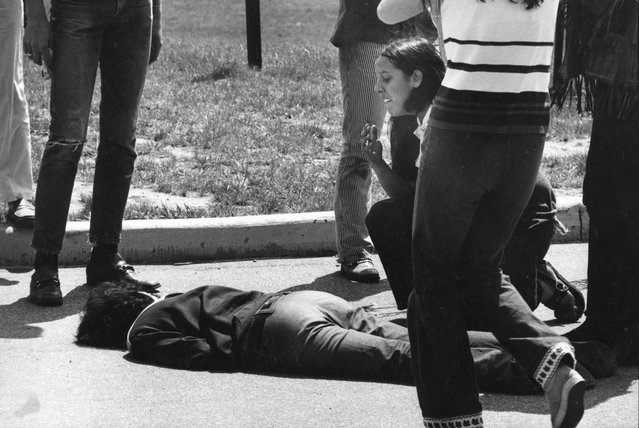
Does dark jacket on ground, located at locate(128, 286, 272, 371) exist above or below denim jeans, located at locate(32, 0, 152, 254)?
below

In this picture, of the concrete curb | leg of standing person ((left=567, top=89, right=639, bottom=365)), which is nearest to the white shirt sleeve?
leg of standing person ((left=567, top=89, right=639, bottom=365))

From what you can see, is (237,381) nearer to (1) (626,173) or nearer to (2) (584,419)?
(2) (584,419)

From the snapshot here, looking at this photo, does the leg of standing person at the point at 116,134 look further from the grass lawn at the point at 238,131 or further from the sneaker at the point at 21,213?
the grass lawn at the point at 238,131

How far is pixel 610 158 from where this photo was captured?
431 centimetres

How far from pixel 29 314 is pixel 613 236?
249 centimetres

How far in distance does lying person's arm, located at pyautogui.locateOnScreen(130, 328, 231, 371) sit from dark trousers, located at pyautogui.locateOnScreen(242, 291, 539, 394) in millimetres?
124

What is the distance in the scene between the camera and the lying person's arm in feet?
14.4

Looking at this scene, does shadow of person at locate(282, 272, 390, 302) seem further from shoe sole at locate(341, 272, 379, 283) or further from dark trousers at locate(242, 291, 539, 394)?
dark trousers at locate(242, 291, 539, 394)

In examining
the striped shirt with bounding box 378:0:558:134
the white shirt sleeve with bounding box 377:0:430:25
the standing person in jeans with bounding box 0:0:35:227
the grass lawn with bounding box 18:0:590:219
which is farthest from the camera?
the grass lawn with bounding box 18:0:590:219

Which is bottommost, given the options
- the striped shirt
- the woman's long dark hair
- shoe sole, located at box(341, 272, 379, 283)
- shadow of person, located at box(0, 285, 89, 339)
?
shoe sole, located at box(341, 272, 379, 283)

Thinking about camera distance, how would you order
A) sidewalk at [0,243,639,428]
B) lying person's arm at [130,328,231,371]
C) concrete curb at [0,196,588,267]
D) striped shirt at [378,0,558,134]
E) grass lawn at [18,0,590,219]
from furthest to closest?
grass lawn at [18,0,590,219] < concrete curb at [0,196,588,267] < lying person's arm at [130,328,231,371] < sidewalk at [0,243,639,428] < striped shirt at [378,0,558,134]

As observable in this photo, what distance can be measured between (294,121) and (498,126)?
5.22 metres

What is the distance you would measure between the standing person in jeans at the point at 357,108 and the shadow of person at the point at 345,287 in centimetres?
4

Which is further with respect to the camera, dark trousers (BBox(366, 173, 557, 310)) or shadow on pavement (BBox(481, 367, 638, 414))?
dark trousers (BBox(366, 173, 557, 310))
